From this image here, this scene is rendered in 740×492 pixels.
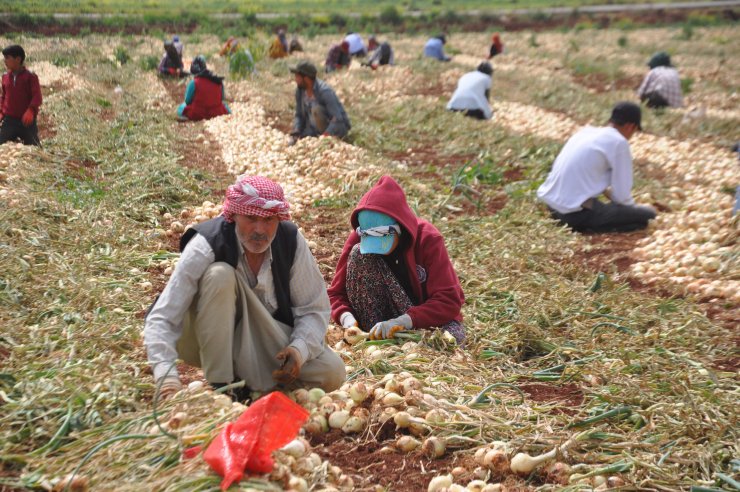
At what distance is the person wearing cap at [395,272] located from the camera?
3.29 metres

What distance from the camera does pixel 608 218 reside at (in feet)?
18.7

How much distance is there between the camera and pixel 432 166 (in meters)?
7.45

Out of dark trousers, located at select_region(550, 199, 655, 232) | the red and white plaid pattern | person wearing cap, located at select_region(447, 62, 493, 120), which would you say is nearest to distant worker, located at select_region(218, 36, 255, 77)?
person wearing cap, located at select_region(447, 62, 493, 120)

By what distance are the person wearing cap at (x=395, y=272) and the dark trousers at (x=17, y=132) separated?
4.48 m

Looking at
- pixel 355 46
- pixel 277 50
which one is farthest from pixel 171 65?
pixel 355 46

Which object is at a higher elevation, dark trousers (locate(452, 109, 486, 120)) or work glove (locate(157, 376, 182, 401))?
dark trousers (locate(452, 109, 486, 120))

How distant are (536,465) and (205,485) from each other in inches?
41.7

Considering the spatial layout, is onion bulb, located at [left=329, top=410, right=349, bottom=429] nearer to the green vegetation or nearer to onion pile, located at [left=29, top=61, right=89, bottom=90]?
the green vegetation

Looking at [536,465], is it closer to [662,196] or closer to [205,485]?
[205,485]

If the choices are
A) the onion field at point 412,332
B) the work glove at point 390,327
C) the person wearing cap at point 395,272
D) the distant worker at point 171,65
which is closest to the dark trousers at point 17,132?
the onion field at point 412,332

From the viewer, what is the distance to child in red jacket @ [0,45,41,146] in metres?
6.55

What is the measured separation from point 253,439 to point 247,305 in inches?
29.3

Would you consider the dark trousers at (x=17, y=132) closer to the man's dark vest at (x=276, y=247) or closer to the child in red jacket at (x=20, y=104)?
the child in red jacket at (x=20, y=104)

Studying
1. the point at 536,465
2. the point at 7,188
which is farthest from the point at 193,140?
the point at 536,465
